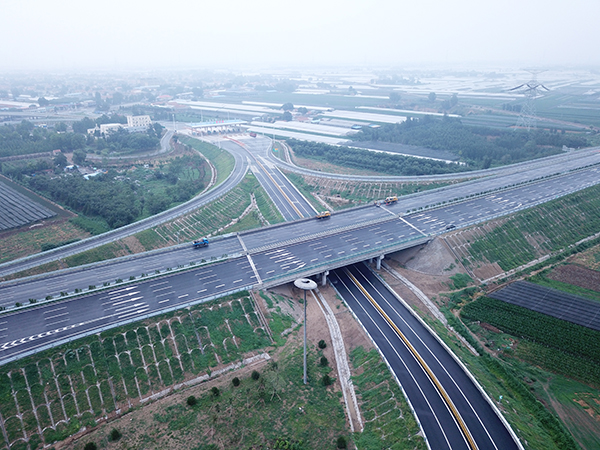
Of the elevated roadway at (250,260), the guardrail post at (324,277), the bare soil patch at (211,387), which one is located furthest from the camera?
the guardrail post at (324,277)

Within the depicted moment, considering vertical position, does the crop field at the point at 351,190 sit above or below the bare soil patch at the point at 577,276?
above

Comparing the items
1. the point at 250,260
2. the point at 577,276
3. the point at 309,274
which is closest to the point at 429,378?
the point at 309,274

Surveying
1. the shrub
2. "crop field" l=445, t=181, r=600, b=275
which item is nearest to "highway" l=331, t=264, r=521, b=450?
"crop field" l=445, t=181, r=600, b=275

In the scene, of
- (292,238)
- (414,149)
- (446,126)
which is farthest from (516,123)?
(292,238)

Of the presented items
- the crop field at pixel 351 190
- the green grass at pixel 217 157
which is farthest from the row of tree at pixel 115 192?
the crop field at pixel 351 190

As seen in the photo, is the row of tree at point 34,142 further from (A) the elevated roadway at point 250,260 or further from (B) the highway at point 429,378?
(B) the highway at point 429,378

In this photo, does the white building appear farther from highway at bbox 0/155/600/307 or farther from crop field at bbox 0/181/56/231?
highway at bbox 0/155/600/307

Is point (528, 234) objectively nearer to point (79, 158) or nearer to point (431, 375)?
point (431, 375)
